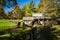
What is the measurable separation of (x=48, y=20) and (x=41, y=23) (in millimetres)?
1095

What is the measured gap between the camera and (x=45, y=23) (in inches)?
936

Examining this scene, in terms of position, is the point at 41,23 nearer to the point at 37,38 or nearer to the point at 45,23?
the point at 45,23

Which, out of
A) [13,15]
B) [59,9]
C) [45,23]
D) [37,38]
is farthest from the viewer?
[13,15]

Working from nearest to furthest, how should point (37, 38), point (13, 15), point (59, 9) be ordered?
point (37, 38), point (59, 9), point (13, 15)

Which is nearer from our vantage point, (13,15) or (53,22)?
(53,22)

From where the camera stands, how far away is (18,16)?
4997cm

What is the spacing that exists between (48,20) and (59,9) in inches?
716

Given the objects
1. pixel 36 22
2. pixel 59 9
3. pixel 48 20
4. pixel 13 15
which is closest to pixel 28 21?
pixel 36 22

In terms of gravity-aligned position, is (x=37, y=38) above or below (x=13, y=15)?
above

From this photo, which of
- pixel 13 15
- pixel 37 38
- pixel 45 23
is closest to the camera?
pixel 37 38

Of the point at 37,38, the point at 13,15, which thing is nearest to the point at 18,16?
the point at 13,15

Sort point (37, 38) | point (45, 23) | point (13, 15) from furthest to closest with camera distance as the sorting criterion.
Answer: point (13, 15), point (45, 23), point (37, 38)

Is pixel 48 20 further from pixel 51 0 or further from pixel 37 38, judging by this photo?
pixel 51 0

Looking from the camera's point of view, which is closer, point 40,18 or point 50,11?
point 40,18
